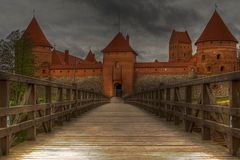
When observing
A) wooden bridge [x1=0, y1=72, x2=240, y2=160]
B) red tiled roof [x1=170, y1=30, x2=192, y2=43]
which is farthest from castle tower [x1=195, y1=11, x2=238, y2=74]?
wooden bridge [x1=0, y1=72, x2=240, y2=160]

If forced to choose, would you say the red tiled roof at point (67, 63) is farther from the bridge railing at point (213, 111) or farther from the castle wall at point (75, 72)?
the bridge railing at point (213, 111)

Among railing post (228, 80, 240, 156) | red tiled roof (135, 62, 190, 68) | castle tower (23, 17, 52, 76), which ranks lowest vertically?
railing post (228, 80, 240, 156)

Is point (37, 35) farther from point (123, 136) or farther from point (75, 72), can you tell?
point (123, 136)

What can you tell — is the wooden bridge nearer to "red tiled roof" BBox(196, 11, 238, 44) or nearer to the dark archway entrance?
"red tiled roof" BBox(196, 11, 238, 44)

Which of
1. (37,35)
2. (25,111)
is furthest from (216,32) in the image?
(25,111)

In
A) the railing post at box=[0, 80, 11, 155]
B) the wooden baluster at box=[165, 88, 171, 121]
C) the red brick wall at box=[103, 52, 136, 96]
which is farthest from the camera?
the red brick wall at box=[103, 52, 136, 96]

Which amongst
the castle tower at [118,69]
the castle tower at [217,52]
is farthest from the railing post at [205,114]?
the castle tower at [118,69]

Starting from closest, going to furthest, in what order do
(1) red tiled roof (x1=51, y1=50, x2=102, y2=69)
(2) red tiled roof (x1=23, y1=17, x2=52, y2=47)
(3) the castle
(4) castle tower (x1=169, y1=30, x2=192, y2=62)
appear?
(3) the castle
(1) red tiled roof (x1=51, y1=50, x2=102, y2=69)
(2) red tiled roof (x1=23, y1=17, x2=52, y2=47)
(4) castle tower (x1=169, y1=30, x2=192, y2=62)

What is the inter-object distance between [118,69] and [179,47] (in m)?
39.4

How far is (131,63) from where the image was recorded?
6569cm

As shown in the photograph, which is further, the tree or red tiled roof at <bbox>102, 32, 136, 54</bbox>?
red tiled roof at <bbox>102, 32, 136, 54</bbox>

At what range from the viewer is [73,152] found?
5125 millimetres

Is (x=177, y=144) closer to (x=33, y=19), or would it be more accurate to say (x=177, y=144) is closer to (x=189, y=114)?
(x=189, y=114)

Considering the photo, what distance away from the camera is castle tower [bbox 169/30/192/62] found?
102 meters
